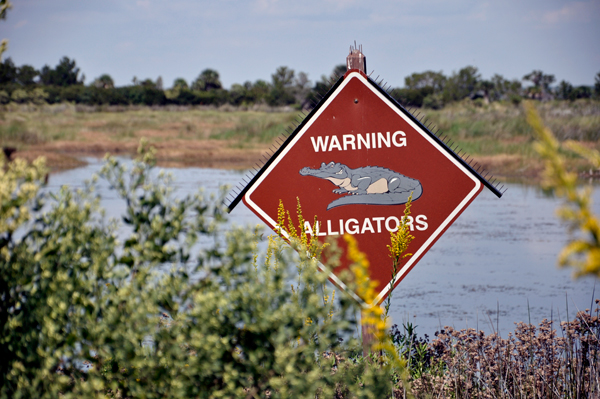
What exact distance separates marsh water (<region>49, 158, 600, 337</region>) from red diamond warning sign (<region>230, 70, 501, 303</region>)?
0.58 meters

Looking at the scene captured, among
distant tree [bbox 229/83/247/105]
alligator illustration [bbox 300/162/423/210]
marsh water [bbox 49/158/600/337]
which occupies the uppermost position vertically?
distant tree [bbox 229/83/247/105]

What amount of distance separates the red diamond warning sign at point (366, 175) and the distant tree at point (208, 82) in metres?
77.1

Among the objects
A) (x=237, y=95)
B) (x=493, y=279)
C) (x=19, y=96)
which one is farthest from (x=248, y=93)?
(x=493, y=279)

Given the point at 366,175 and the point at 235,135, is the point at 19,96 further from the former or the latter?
the point at 366,175

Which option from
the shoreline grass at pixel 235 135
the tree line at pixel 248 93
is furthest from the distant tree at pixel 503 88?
the shoreline grass at pixel 235 135

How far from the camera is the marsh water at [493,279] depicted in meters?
4.54

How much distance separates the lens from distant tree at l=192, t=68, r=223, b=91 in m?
77.8

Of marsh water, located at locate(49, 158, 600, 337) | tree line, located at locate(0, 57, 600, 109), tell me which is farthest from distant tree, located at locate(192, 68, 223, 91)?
marsh water, located at locate(49, 158, 600, 337)

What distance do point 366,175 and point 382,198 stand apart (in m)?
0.14

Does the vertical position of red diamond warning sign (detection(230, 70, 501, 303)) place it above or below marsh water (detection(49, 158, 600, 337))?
above

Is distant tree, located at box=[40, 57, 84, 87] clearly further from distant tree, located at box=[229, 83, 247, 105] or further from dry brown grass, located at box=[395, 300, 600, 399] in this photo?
dry brown grass, located at box=[395, 300, 600, 399]

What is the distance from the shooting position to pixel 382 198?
2691mm

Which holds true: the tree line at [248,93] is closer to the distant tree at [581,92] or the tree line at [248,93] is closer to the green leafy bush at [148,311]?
the distant tree at [581,92]

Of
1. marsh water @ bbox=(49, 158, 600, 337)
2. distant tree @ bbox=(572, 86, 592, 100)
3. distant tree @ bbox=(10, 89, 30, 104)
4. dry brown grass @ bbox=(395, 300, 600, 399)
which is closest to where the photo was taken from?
dry brown grass @ bbox=(395, 300, 600, 399)
